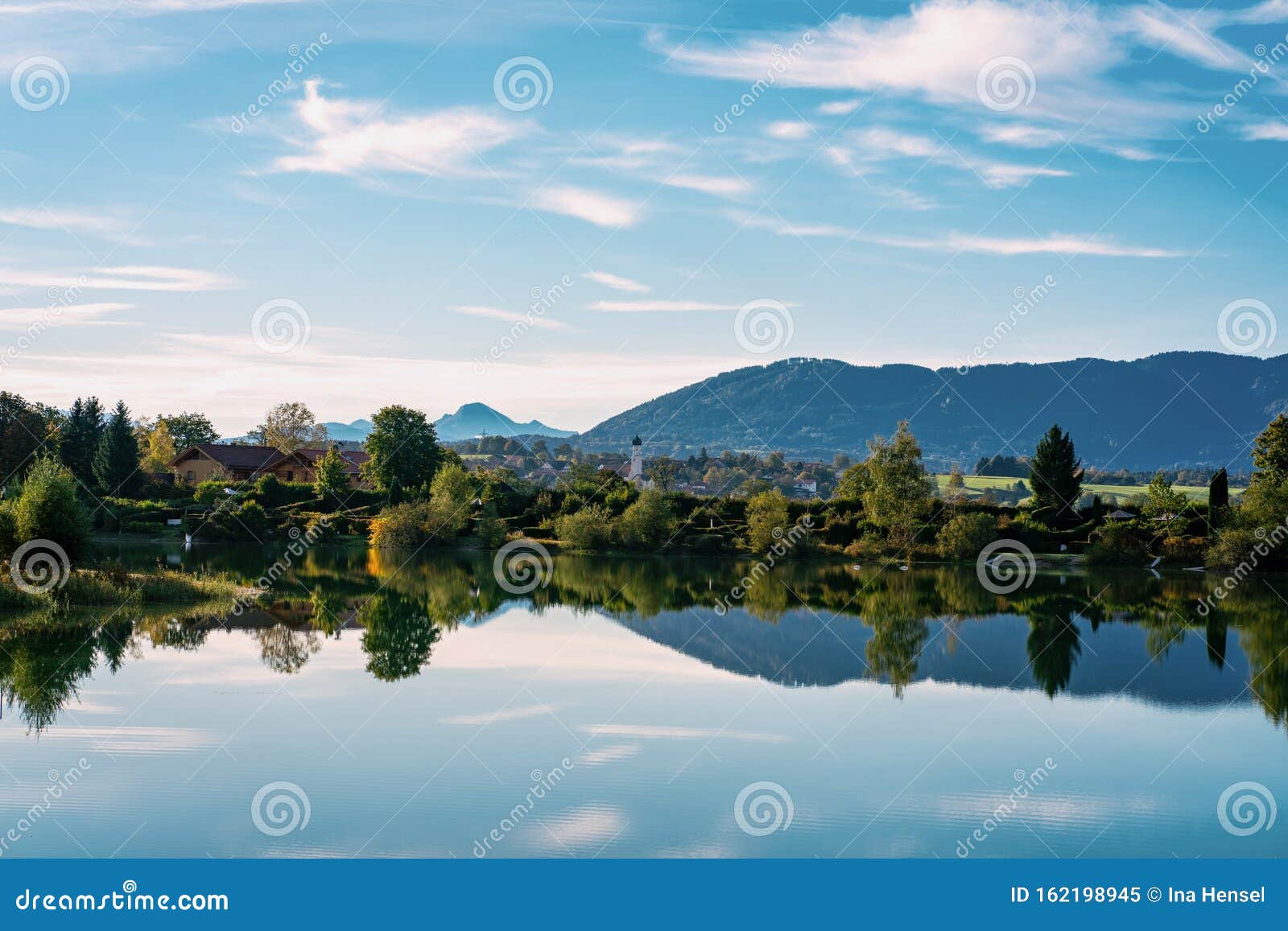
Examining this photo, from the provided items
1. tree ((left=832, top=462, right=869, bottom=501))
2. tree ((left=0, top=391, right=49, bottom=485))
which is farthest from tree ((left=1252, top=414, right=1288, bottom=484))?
tree ((left=0, top=391, right=49, bottom=485))

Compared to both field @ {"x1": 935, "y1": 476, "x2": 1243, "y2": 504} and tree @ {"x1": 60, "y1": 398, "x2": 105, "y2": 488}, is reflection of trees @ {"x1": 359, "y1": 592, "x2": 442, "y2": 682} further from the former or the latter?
field @ {"x1": 935, "y1": 476, "x2": 1243, "y2": 504}

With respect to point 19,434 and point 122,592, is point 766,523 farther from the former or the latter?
point 19,434

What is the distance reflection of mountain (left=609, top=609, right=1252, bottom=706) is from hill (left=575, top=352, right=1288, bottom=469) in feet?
438

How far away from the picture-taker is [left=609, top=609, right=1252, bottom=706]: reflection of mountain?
18281 millimetres

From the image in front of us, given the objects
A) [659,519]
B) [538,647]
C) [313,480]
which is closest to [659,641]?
[538,647]

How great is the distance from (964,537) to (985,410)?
142856 mm

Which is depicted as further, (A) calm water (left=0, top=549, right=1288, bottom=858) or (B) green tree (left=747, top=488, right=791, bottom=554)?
(B) green tree (left=747, top=488, right=791, bottom=554)

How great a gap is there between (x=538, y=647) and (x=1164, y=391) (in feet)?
596

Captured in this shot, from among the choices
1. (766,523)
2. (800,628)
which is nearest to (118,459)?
(766,523)

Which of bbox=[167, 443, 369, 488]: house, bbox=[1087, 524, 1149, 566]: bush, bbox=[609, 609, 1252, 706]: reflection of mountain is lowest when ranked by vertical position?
bbox=[609, 609, 1252, 706]: reflection of mountain

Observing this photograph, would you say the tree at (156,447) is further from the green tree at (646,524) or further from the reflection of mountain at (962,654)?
the reflection of mountain at (962,654)

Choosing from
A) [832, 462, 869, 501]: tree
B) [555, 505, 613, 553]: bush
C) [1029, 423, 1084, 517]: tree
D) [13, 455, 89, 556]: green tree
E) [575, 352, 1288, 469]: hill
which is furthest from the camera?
[575, 352, 1288, 469]: hill

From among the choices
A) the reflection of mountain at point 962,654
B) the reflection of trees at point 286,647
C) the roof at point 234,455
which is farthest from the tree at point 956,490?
the roof at point 234,455

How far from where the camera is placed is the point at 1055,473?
172 ft
